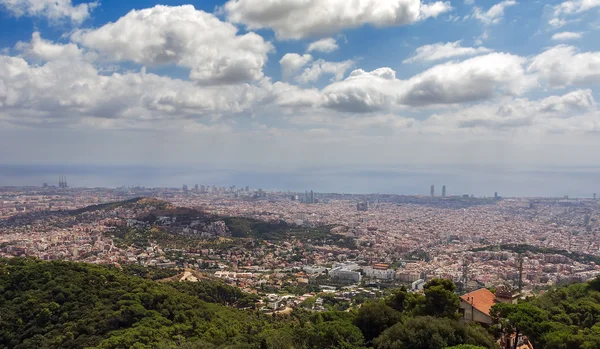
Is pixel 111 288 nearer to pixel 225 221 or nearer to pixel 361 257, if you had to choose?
pixel 361 257

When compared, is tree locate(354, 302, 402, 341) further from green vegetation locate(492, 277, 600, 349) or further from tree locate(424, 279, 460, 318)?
green vegetation locate(492, 277, 600, 349)

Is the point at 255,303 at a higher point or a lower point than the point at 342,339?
lower

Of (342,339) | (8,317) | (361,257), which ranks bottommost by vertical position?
(361,257)

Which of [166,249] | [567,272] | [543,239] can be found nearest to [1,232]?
[166,249]

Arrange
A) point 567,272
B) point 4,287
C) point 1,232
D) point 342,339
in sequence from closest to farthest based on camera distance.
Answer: point 342,339 < point 4,287 < point 567,272 < point 1,232

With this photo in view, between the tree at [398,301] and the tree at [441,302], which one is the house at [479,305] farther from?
the tree at [398,301]

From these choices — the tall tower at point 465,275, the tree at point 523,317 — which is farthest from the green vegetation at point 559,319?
the tall tower at point 465,275

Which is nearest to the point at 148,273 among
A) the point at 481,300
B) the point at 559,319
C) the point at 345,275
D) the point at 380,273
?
the point at 345,275
